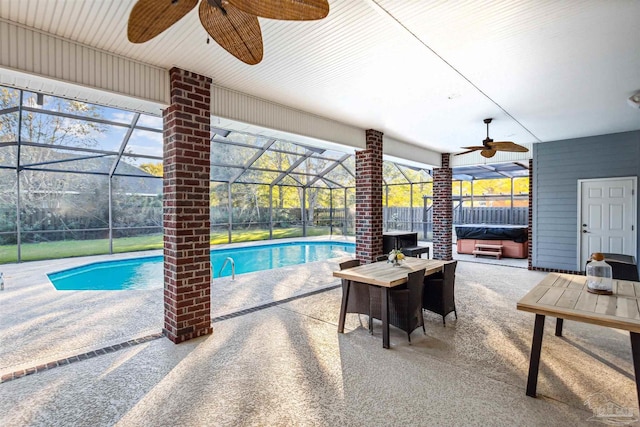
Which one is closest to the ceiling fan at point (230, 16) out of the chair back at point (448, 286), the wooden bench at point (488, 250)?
the chair back at point (448, 286)

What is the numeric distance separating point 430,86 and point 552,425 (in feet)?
12.1

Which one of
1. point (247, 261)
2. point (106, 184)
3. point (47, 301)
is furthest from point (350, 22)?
point (106, 184)

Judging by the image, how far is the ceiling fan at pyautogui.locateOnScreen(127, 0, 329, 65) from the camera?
61.6 inches

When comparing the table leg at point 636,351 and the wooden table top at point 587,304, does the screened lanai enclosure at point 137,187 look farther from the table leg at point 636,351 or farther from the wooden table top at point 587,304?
the table leg at point 636,351

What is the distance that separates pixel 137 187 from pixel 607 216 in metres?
13.2

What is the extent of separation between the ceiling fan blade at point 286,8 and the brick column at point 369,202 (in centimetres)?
484

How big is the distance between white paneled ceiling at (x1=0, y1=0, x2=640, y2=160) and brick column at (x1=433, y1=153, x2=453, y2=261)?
4.10 meters

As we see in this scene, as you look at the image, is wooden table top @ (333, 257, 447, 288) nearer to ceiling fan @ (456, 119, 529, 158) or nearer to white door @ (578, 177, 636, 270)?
ceiling fan @ (456, 119, 529, 158)

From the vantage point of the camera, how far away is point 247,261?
10586mm

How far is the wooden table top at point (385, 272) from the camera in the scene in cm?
359

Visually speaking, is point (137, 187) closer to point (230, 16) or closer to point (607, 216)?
point (230, 16)

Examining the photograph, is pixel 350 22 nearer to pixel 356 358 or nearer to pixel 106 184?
pixel 356 358

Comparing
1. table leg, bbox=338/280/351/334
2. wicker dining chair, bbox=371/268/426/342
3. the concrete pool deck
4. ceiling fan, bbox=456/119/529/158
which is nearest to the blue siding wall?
ceiling fan, bbox=456/119/529/158

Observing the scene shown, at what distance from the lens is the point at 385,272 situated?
13.1 ft
